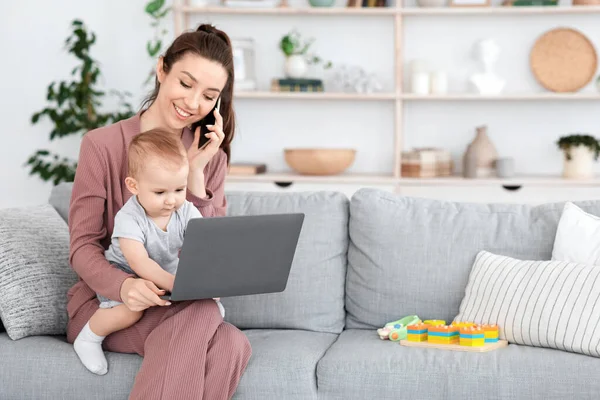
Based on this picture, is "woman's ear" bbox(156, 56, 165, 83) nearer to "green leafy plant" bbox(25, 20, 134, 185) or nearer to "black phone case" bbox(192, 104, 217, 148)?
"black phone case" bbox(192, 104, 217, 148)

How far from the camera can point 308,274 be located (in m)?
2.60

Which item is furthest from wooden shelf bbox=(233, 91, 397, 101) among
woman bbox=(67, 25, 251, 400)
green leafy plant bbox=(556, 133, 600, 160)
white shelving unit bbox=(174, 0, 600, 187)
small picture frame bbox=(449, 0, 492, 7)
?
woman bbox=(67, 25, 251, 400)

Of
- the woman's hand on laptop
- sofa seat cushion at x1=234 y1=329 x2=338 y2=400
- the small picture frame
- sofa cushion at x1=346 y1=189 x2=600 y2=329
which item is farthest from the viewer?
the small picture frame

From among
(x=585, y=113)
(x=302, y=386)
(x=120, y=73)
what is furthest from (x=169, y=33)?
(x=302, y=386)

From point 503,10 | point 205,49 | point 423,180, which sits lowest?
point 423,180

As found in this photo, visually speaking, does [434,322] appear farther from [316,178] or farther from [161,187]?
[316,178]

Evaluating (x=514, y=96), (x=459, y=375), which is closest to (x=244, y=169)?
(x=514, y=96)

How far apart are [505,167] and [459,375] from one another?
2520 millimetres

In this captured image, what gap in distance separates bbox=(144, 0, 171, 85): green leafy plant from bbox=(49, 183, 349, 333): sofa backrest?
78.7 inches

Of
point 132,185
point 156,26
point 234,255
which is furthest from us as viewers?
point 156,26

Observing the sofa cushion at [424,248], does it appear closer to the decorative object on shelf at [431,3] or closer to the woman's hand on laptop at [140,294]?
the woman's hand on laptop at [140,294]

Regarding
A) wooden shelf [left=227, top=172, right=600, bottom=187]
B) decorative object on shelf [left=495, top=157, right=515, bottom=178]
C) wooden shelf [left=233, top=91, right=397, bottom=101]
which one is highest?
wooden shelf [left=233, top=91, right=397, bottom=101]

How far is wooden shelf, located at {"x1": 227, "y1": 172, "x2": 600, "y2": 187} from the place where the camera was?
4.44m

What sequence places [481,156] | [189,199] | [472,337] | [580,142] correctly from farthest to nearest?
[481,156], [580,142], [189,199], [472,337]
